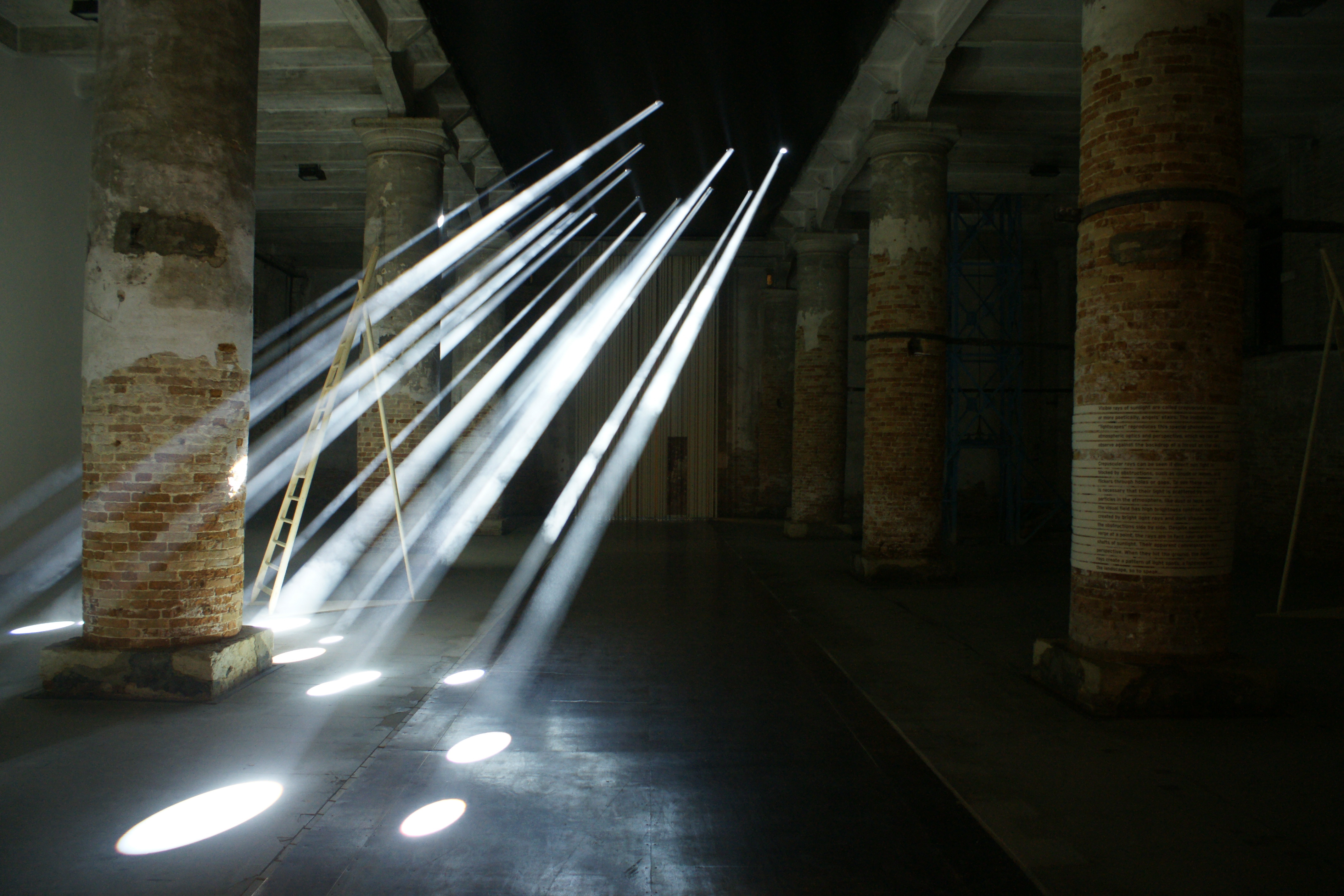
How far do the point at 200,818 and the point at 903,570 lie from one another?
818 cm

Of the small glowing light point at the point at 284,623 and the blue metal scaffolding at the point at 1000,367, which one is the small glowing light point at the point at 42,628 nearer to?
the small glowing light point at the point at 284,623

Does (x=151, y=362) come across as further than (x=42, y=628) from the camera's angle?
No

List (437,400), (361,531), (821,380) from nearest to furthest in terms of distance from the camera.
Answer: (361,531) → (437,400) → (821,380)

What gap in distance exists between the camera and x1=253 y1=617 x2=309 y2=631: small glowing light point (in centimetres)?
729

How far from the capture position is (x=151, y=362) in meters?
5.18

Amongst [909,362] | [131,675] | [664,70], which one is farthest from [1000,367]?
[131,675]

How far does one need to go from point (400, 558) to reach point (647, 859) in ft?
28.1

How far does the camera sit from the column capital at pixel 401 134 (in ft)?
34.1

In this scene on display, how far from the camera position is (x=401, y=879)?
308cm

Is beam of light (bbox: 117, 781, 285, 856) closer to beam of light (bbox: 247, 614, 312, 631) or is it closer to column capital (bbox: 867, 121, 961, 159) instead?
beam of light (bbox: 247, 614, 312, 631)

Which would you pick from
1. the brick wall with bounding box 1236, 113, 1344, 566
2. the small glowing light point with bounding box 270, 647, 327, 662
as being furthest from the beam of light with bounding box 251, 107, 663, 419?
the brick wall with bounding box 1236, 113, 1344, 566

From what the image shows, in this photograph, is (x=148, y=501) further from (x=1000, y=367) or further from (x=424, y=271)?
(x=1000, y=367)

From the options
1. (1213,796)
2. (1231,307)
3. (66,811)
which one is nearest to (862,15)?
(1231,307)

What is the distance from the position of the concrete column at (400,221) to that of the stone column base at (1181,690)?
8.21m
